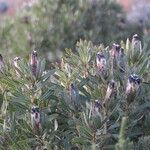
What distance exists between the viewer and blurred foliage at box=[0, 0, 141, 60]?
6.84 metres

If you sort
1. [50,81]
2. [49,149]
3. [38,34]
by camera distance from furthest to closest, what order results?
[38,34], [50,81], [49,149]

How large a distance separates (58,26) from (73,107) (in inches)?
164

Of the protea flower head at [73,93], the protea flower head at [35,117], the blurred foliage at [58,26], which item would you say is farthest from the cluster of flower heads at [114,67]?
the blurred foliage at [58,26]

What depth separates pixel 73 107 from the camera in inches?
111

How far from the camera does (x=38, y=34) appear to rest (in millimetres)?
6871

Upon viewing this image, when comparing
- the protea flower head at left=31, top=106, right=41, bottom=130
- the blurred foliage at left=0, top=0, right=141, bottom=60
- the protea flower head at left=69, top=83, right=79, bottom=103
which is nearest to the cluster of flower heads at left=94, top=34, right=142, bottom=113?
the protea flower head at left=69, top=83, right=79, bottom=103

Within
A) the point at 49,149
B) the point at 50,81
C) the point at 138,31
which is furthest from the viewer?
the point at 138,31

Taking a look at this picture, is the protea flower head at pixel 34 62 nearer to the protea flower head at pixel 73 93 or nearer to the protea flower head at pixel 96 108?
the protea flower head at pixel 73 93

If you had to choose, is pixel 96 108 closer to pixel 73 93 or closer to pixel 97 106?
pixel 97 106

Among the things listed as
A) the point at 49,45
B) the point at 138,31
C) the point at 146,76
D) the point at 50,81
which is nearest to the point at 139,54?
the point at 146,76

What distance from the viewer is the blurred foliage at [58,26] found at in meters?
6.84

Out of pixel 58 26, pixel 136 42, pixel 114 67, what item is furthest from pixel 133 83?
pixel 58 26

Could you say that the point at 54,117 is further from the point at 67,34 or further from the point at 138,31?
the point at 138,31

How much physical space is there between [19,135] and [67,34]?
4276 mm
